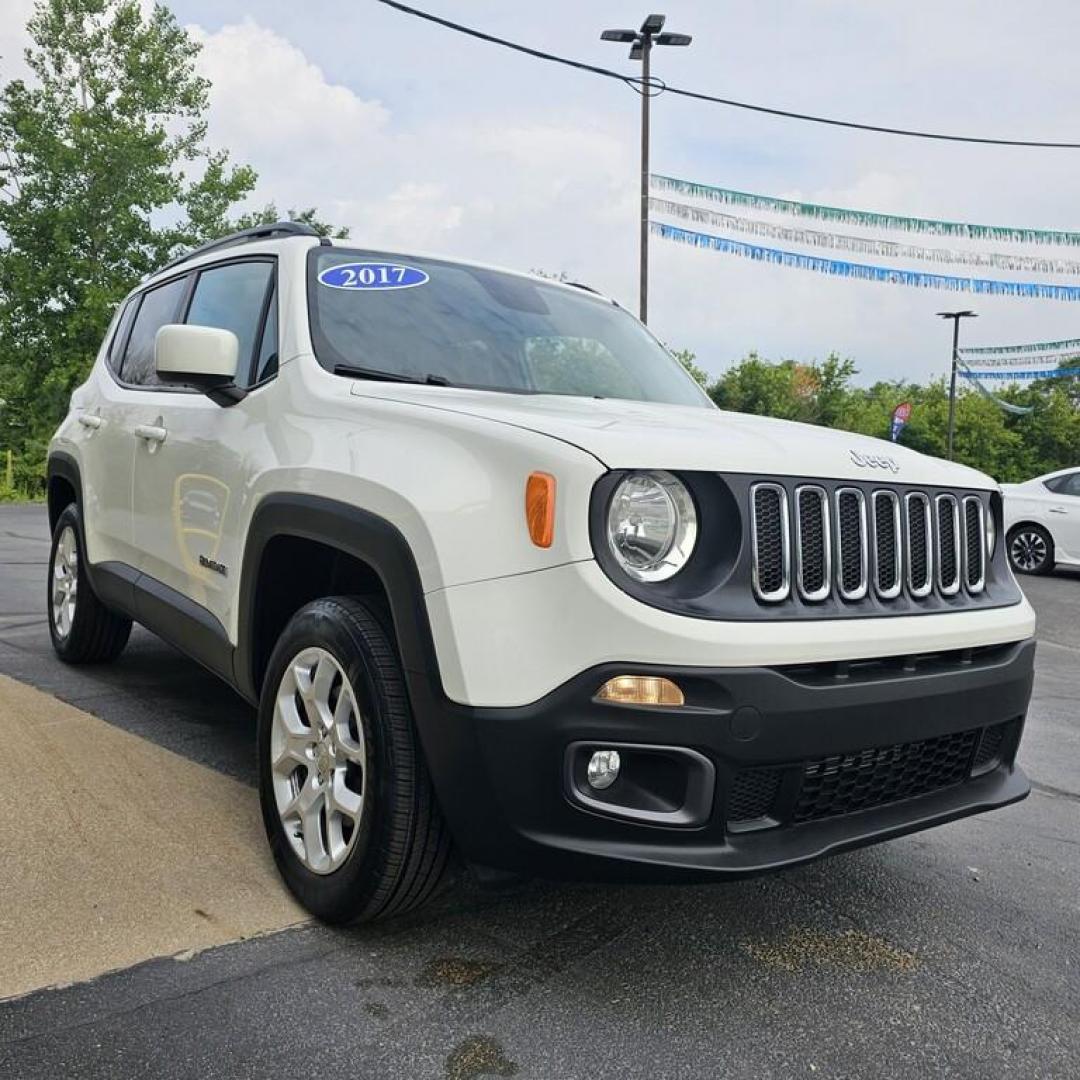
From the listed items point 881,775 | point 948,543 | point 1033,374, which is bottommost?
point 881,775

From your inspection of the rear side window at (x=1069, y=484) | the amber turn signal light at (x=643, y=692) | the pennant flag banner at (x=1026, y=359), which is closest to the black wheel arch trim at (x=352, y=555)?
the amber turn signal light at (x=643, y=692)

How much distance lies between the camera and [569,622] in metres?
2.07

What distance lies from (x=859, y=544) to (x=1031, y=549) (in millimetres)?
11600

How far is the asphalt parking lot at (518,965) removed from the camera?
6.81ft

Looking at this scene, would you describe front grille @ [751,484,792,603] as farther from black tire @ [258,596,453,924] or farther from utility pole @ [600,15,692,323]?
utility pole @ [600,15,692,323]

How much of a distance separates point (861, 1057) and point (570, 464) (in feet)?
4.33

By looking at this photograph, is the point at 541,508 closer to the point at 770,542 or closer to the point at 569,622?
the point at 569,622

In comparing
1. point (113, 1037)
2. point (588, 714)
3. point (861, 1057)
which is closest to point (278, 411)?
point (588, 714)

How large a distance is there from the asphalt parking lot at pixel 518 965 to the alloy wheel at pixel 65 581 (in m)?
1.55

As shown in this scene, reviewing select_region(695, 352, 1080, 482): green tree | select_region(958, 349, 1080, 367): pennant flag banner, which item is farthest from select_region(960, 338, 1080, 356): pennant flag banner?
select_region(695, 352, 1080, 482): green tree

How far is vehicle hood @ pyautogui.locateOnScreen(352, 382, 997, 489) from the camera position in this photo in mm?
2191

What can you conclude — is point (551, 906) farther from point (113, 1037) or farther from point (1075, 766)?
point (1075, 766)

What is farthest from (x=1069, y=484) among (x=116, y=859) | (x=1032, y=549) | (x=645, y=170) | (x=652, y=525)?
(x=116, y=859)

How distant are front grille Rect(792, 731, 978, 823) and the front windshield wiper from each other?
151cm
